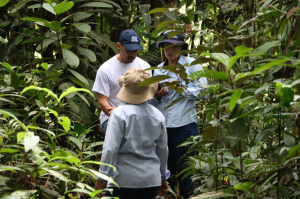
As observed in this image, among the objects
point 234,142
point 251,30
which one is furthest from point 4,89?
point 251,30

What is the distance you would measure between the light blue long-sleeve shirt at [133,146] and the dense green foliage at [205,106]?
21cm

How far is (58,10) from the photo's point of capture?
324 centimetres

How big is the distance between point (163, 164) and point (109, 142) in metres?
0.51

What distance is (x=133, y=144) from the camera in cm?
264

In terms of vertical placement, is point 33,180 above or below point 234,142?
below

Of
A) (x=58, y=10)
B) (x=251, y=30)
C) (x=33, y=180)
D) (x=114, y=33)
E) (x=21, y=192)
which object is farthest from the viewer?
(x=114, y=33)

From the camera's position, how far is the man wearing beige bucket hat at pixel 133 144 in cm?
260

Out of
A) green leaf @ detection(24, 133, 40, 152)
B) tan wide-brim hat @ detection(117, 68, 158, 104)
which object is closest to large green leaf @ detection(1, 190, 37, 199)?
green leaf @ detection(24, 133, 40, 152)

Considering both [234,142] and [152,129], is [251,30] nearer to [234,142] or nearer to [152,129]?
[152,129]

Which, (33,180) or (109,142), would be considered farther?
(109,142)

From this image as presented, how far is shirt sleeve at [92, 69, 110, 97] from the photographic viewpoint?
378 centimetres

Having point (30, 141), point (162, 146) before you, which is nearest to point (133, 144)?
point (162, 146)

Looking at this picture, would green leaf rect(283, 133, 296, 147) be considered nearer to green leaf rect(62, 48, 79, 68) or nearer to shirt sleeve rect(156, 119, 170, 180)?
shirt sleeve rect(156, 119, 170, 180)

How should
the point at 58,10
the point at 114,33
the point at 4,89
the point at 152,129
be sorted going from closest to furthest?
the point at 152,129, the point at 4,89, the point at 58,10, the point at 114,33
